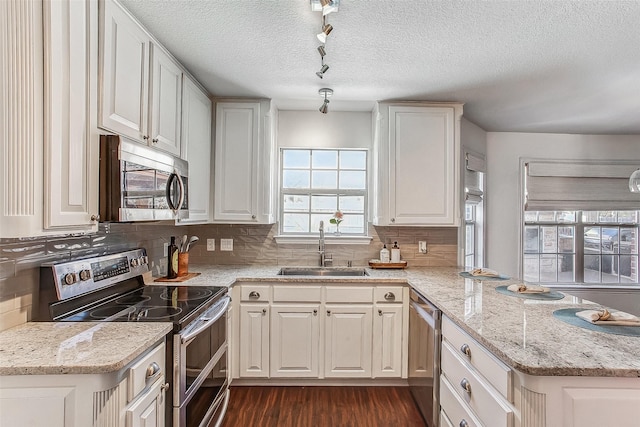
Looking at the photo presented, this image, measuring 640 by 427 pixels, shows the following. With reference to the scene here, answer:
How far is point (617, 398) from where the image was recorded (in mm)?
1151

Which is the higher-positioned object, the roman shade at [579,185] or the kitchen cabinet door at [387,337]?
the roman shade at [579,185]

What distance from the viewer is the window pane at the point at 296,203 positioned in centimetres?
350

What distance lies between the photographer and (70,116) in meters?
1.32

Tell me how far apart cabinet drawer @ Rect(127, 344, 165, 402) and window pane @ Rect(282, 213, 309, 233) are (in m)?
2.07

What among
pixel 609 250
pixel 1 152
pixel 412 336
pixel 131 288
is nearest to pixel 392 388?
pixel 412 336

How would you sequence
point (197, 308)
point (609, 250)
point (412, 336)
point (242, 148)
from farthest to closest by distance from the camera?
point (609, 250) < point (242, 148) < point (412, 336) < point (197, 308)

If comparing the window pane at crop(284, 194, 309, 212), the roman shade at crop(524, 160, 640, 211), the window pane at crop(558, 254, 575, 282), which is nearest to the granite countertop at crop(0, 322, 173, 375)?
the window pane at crop(284, 194, 309, 212)

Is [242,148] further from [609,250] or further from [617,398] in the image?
[609,250]

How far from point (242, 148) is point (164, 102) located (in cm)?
94

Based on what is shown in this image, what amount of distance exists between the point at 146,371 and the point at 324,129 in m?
2.64

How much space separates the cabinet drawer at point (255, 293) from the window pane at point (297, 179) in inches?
46.7

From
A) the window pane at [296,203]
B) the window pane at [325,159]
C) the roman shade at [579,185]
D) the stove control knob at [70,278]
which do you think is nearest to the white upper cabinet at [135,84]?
the stove control knob at [70,278]

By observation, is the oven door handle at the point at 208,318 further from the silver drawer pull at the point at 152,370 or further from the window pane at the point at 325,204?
the window pane at the point at 325,204

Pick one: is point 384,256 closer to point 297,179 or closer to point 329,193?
point 329,193
